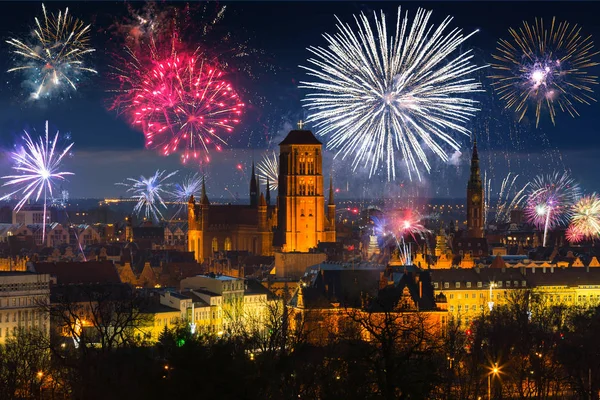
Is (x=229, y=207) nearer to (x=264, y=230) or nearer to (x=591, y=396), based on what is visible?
(x=264, y=230)

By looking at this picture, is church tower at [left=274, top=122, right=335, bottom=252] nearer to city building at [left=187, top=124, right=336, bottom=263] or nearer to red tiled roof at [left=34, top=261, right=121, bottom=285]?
city building at [left=187, top=124, right=336, bottom=263]

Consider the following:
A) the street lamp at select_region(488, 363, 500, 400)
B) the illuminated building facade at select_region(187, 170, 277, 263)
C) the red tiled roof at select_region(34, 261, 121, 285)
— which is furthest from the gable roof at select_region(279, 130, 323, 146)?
the street lamp at select_region(488, 363, 500, 400)

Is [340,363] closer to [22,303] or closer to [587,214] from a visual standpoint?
[22,303]

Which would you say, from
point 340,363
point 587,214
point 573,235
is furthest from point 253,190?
point 340,363

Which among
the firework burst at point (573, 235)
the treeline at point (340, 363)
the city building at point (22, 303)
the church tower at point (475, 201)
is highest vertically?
the church tower at point (475, 201)

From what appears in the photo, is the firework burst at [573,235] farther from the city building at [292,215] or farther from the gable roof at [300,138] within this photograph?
the gable roof at [300,138]

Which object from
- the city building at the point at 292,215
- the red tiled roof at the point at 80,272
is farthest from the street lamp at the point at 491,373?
the city building at the point at 292,215
